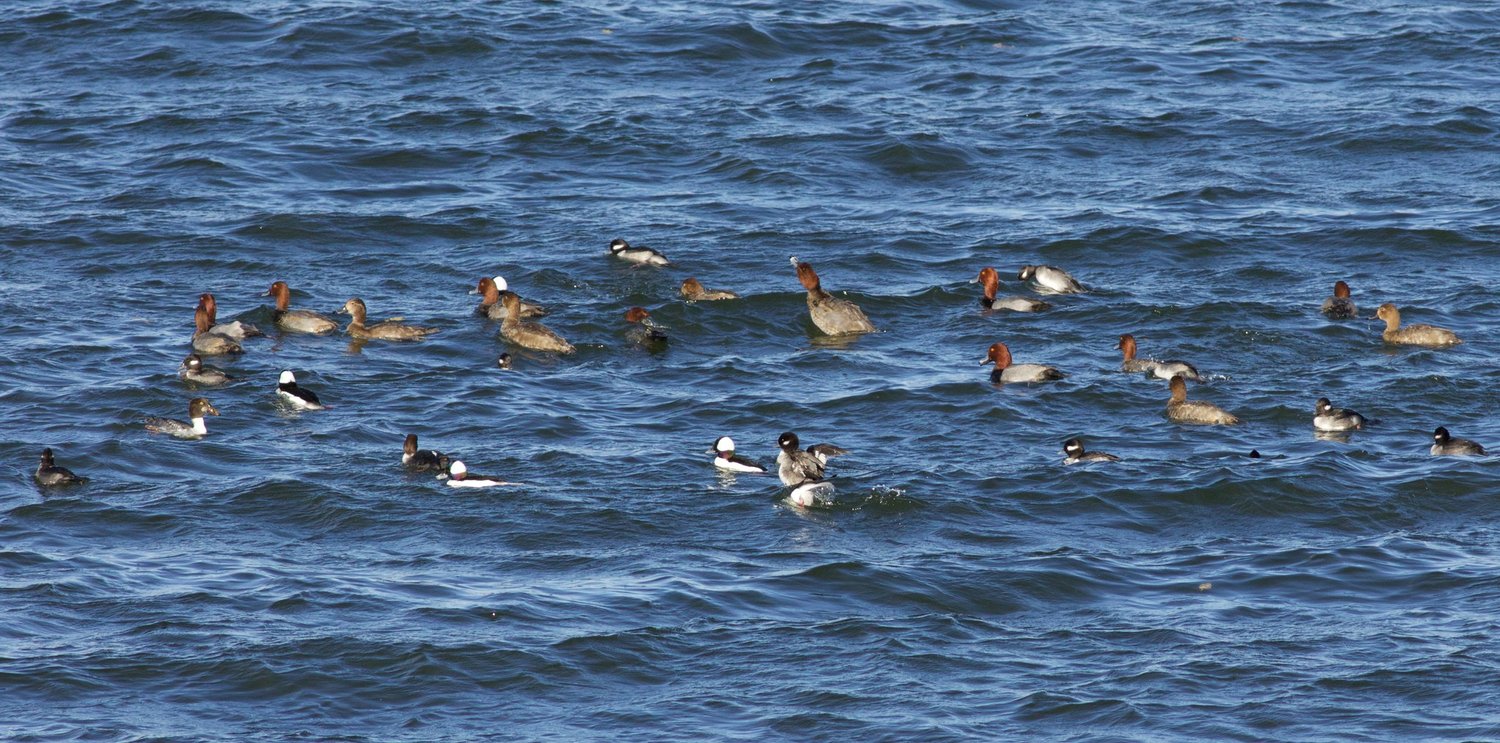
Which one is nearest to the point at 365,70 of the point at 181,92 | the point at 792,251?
the point at 181,92

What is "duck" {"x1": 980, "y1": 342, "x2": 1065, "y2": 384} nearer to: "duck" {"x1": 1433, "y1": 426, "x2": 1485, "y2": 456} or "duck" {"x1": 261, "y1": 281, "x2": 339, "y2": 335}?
"duck" {"x1": 1433, "y1": 426, "x2": 1485, "y2": 456}

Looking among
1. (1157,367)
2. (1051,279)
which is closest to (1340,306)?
(1157,367)

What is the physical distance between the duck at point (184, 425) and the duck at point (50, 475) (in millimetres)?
1296

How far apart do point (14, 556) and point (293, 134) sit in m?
13.6

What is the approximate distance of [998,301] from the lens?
816 inches

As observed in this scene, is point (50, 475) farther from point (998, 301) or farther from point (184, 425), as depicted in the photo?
point (998, 301)

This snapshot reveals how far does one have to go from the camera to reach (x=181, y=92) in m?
28.3

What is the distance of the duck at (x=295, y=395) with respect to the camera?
17.3 metres

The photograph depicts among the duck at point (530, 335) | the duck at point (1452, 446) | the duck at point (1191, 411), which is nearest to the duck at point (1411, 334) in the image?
the duck at point (1191, 411)

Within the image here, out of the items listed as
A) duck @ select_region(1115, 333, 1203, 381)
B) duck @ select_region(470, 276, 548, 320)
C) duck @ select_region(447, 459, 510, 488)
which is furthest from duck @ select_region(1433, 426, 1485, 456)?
duck @ select_region(470, 276, 548, 320)

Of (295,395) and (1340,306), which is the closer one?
(295,395)

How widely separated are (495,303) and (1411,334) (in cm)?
934

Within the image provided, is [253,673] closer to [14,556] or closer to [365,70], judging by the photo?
[14,556]

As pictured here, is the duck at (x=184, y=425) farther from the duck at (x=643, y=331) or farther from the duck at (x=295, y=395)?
the duck at (x=643, y=331)
